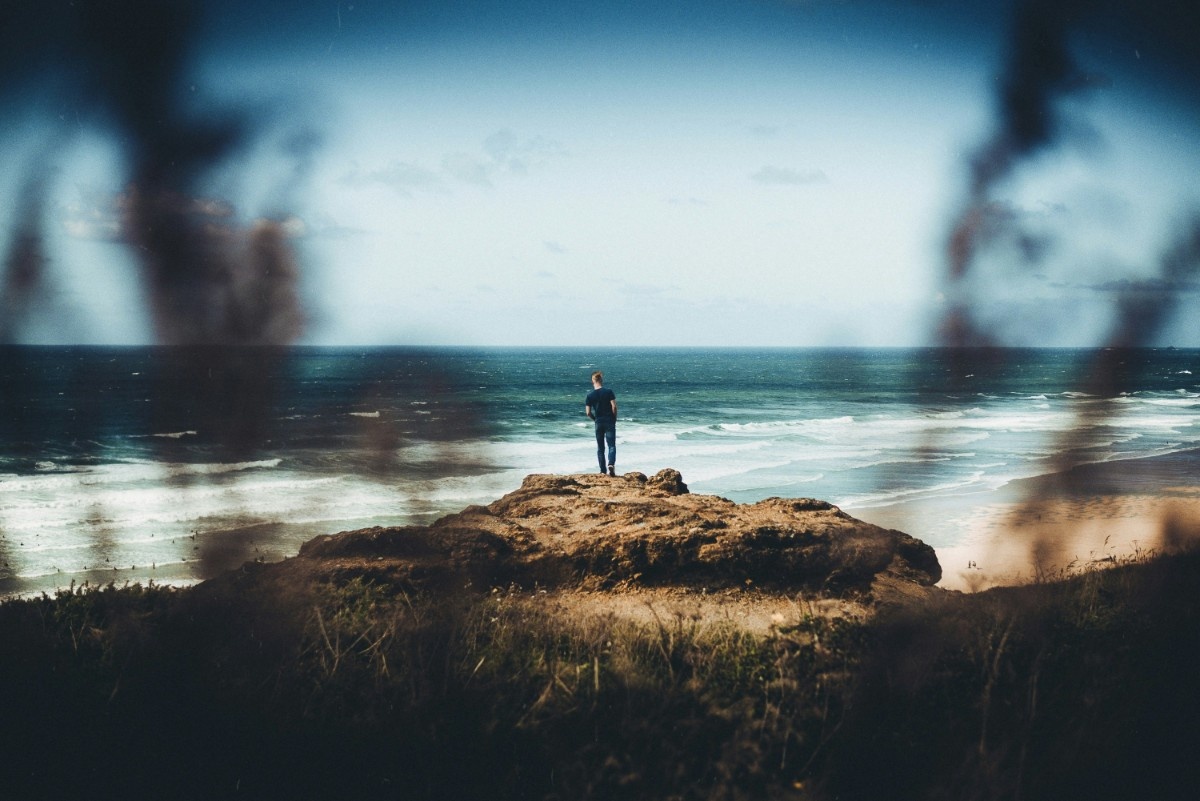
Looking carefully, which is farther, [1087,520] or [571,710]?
[1087,520]

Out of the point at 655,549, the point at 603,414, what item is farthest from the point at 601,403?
the point at 655,549

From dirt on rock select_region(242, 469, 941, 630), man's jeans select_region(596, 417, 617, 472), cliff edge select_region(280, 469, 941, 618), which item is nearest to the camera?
dirt on rock select_region(242, 469, 941, 630)

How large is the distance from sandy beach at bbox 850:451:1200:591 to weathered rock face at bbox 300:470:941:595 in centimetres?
96

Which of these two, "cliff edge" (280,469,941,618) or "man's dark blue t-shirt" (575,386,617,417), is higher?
"man's dark blue t-shirt" (575,386,617,417)

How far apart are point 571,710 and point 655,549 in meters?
3.23

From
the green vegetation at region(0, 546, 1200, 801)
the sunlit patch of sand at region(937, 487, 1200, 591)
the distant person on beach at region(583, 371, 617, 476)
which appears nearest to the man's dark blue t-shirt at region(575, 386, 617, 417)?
the distant person on beach at region(583, 371, 617, 476)

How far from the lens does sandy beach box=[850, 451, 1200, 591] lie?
20.7 ft

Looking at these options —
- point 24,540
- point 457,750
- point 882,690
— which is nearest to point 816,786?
point 882,690

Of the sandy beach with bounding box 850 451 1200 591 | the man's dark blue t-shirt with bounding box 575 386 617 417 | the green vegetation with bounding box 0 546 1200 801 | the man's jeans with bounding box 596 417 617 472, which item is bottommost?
the sandy beach with bounding box 850 451 1200 591

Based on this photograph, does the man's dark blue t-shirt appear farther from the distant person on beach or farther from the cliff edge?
the cliff edge

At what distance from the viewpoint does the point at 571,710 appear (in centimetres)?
385

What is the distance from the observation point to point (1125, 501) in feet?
52.1

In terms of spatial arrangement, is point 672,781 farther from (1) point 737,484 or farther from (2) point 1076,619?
(1) point 737,484

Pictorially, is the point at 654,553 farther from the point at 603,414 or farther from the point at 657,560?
the point at 603,414
